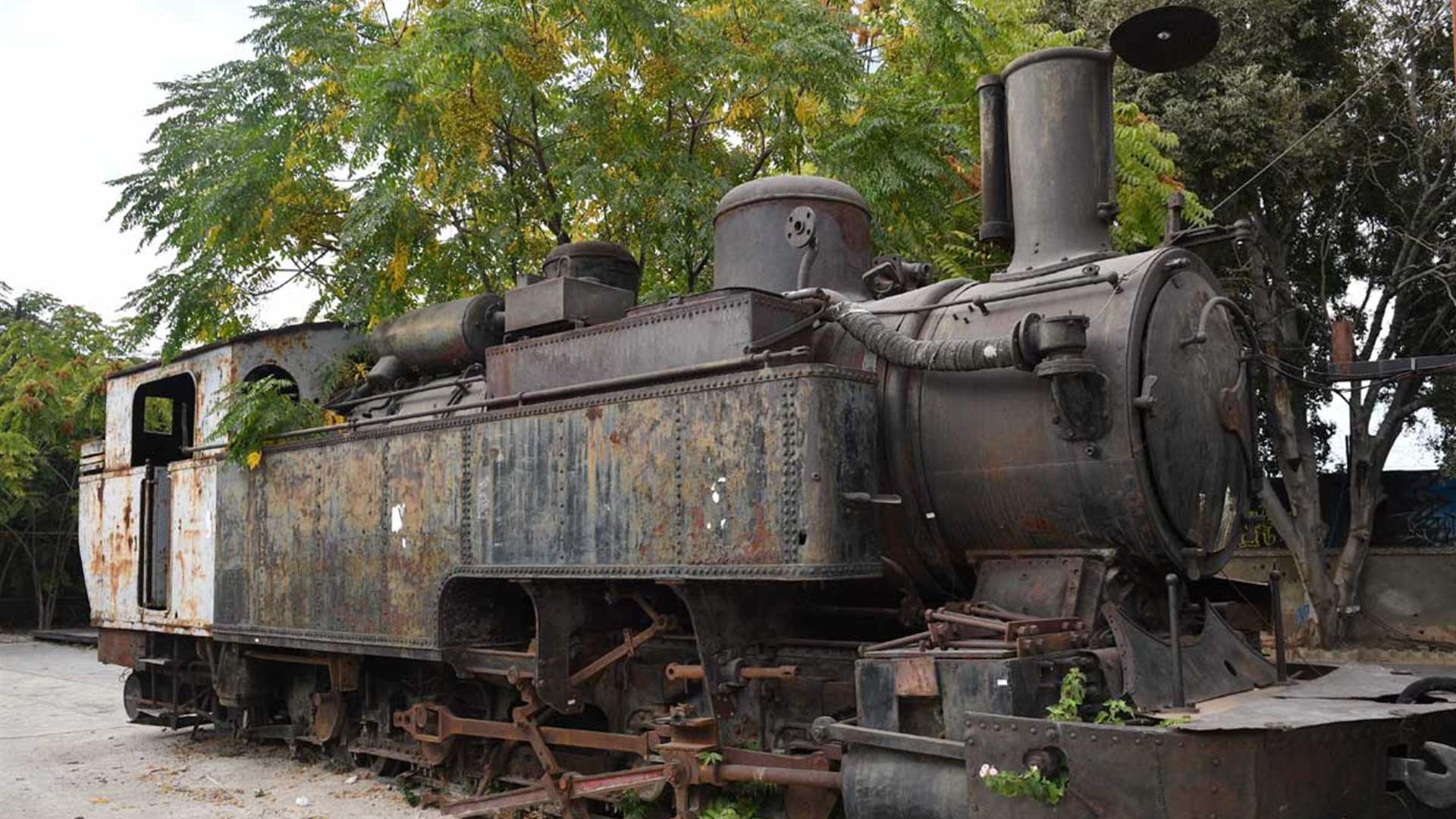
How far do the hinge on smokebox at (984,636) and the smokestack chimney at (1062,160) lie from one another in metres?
1.54

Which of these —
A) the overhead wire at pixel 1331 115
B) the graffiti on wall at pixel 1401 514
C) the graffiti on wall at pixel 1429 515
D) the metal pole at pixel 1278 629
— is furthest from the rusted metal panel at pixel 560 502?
the graffiti on wall at pixel 1429 515

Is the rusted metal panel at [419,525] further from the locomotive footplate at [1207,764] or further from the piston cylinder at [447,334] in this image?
the locomotive footplate at [1207,764]

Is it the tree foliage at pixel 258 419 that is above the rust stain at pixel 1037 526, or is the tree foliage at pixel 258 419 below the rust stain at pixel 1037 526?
above

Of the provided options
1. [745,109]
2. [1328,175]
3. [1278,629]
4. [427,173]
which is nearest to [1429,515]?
[1328,175]

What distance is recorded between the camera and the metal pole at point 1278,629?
525 cm

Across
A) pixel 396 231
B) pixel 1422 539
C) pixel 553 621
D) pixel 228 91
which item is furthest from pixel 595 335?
pixel 1422 539

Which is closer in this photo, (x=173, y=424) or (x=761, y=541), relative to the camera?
(x=761, y=541)

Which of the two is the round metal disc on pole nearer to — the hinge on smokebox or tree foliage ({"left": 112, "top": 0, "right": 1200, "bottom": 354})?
the hinge on smokebox

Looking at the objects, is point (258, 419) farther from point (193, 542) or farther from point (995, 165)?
point (995, 165)

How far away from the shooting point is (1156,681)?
4.57 metres

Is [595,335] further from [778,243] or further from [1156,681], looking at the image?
[1156,681]

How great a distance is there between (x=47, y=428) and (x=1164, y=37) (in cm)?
2078

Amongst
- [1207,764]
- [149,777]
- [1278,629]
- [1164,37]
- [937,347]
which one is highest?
[1164,37]

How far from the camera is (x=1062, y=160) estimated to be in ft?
17.4
